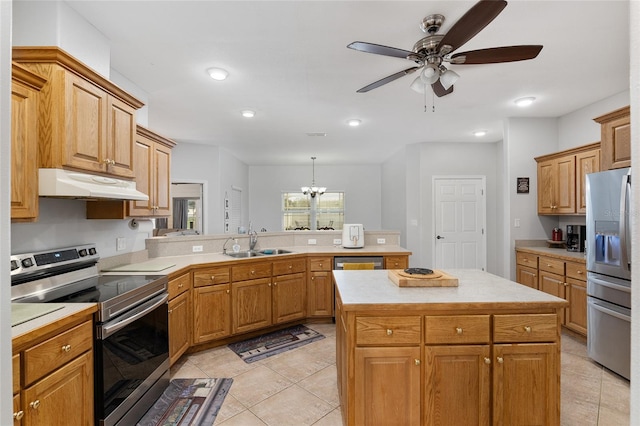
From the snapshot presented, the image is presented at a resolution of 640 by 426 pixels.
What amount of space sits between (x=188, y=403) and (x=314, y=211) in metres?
6.29

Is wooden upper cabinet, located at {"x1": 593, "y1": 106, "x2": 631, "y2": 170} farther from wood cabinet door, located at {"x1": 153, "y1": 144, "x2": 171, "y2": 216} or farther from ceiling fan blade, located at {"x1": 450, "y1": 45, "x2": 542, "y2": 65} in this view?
wood cabinet door, located at {"x1": 153, "y1": 144, "x2": 171, "y2": 216}

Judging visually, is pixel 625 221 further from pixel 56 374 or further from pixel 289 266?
pixel 56 374

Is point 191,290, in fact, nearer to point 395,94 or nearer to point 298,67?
point 298,67

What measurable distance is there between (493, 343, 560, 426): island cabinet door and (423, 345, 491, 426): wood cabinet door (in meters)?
0.06

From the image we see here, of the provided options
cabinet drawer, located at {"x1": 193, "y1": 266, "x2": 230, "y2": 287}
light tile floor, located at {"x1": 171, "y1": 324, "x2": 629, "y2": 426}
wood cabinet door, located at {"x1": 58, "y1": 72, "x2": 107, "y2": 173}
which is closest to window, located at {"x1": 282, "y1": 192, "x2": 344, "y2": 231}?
cabinet drawer, located at {"x1": 193, "y1": 266, "x2": 230, "y2": 287}

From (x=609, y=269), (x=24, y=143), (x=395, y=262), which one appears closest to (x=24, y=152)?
(x=24, y=143)

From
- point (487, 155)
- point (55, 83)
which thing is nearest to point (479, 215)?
A: point (487, 155)

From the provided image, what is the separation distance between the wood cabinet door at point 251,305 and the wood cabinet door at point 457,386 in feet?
6.85

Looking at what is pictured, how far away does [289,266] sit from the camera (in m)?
3.56

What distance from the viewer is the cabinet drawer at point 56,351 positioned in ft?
4.19

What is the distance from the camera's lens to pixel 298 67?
2697mm

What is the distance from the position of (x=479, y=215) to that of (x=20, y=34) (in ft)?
20.0

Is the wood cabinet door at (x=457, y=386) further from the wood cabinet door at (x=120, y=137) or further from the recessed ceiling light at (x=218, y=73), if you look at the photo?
the recessed ceiling light at (x=218, y=73)

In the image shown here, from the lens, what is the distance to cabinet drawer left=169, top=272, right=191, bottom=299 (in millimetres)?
2528
